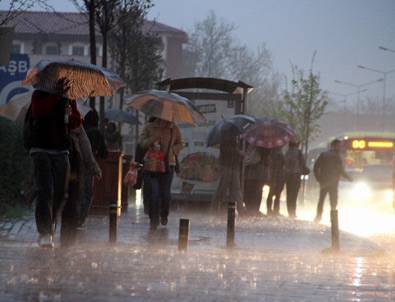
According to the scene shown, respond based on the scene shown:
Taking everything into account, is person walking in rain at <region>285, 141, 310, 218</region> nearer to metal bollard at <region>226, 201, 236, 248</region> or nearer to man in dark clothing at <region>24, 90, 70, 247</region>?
metal bollard at <region>226, 201, 236, 248</region>

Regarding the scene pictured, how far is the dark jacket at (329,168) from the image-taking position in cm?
2302

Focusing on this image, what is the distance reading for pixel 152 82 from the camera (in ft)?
151

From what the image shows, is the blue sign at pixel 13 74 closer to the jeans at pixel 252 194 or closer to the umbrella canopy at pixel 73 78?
the umbrella canopy at pixel 73 78

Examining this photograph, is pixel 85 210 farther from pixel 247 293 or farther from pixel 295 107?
pixel 295 107

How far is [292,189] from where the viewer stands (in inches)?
967

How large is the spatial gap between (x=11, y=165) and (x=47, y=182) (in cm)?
732

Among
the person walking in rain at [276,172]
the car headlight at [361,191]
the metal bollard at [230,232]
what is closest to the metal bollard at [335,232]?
the metal bollard at [230,232]

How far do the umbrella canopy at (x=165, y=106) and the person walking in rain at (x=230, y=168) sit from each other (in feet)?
12.2

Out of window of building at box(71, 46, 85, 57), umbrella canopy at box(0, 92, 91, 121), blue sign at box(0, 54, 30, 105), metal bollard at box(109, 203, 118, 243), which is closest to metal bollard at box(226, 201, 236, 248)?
metal bollard at box(109, 203, 118, 243)

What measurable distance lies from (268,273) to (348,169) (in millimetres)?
33386

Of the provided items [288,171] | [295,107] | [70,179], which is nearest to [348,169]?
[295,107]

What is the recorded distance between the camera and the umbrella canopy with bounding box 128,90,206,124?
17641mm

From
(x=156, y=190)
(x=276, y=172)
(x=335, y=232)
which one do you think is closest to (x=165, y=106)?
(x=156, y=190)

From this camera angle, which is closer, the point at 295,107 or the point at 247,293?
the point at 247,293
